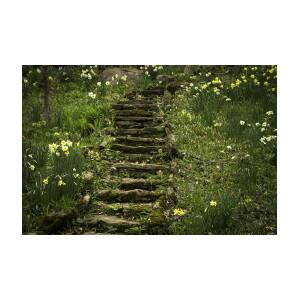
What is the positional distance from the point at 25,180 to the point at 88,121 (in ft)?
3.72

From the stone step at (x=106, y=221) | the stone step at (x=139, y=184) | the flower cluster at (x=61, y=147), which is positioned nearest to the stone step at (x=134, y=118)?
the flower cluster at (x=61, y=147)

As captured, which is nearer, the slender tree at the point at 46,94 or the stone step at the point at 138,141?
the slender tree at the point at 46,94

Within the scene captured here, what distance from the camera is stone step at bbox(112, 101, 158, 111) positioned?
640cm

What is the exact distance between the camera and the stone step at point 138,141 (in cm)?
618

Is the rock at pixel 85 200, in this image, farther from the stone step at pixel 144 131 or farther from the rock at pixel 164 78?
the rock at pixel 164 78

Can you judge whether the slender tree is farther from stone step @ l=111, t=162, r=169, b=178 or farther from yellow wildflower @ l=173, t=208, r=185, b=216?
yellow wildflower @ l=173, t=208, r=185, b=216

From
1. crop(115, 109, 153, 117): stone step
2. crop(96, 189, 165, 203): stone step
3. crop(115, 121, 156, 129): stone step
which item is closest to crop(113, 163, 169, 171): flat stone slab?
crop(96, 189, 165, 203): stone step

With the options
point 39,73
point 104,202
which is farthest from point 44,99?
point 104,202

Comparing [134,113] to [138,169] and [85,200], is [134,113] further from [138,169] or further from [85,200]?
[85,200]

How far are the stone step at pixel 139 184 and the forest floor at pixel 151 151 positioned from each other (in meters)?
0.01

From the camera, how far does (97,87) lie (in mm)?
6402

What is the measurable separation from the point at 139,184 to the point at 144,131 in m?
0.90

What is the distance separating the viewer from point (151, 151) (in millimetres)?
6086
